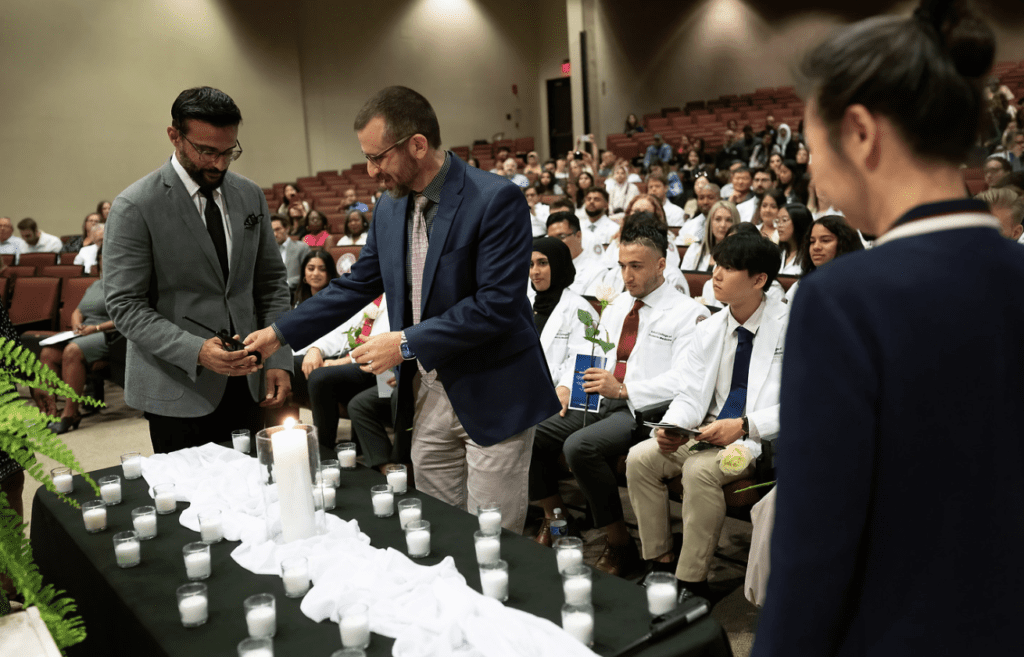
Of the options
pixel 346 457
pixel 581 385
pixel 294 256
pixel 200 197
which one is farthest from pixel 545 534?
pixel 294 256

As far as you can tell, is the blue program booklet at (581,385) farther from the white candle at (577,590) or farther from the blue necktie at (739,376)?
the white candle at (577,590)

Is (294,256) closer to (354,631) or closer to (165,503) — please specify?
(165,503)

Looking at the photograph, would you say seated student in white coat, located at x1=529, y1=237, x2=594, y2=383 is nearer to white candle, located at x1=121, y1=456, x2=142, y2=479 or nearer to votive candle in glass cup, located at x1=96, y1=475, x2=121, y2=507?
white candle, located at x1=121, y1=456, x2=142, y2=479

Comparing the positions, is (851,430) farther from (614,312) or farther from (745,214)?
(745,214)

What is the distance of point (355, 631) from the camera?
1187 mm

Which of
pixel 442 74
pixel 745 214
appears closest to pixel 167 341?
pixel 745 214

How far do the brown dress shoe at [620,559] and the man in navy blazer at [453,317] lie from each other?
0.91 meters

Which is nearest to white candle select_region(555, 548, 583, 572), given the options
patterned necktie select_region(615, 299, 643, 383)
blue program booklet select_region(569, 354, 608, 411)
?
blue program booklet select_region(569, 354, 608, 411)

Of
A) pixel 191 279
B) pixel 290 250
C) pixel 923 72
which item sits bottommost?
pixel 290 250

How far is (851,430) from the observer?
0.65 m

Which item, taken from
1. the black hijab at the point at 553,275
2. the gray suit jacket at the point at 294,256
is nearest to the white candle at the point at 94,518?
the black hijab at the point at 553,275

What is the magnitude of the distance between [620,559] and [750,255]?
119cm

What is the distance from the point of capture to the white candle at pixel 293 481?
1.59m

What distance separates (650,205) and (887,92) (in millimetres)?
4971
